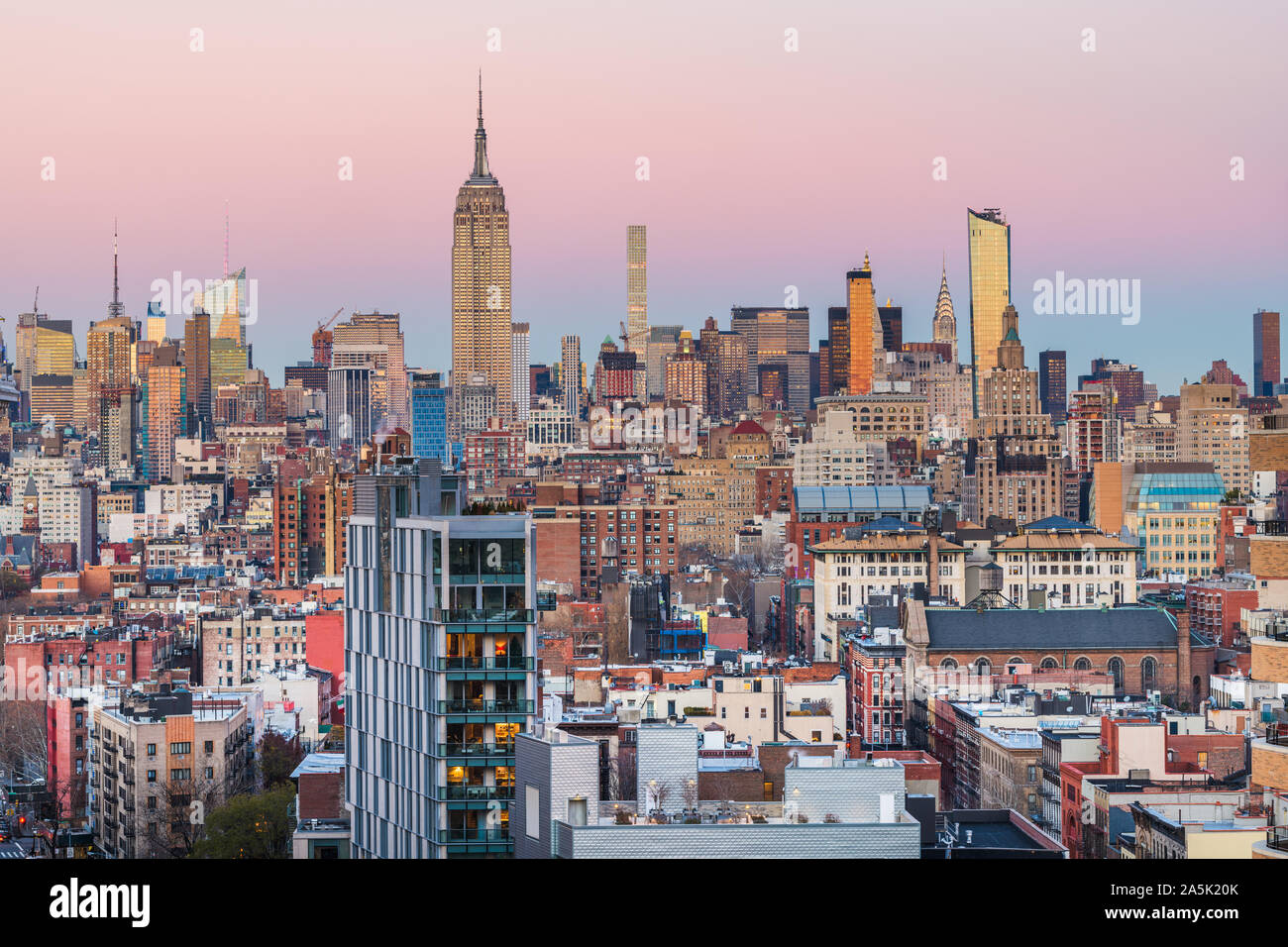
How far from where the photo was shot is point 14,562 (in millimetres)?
56312

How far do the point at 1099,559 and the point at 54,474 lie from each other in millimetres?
47576

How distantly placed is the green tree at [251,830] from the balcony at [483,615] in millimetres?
3768

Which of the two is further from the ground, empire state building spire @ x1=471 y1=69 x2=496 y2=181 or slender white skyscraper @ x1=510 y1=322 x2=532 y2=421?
empire state building spire @ x1=471 y1=69 x2=496 y2=181

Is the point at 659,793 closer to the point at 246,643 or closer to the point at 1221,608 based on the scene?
the point at 246,643

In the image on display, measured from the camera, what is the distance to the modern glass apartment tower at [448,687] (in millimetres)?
12180

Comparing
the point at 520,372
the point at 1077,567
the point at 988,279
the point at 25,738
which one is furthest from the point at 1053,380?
the point at 25,738

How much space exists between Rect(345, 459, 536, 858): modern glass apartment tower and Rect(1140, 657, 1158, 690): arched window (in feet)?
54.2

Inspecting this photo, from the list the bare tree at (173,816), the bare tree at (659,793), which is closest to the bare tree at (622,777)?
the bare tree at (659,793)

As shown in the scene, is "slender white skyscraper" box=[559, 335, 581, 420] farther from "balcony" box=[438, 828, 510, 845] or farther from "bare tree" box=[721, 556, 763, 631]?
"balcony" box=[438, 828, 510, 845]

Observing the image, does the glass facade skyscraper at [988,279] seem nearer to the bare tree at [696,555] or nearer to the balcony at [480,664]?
the bare tree at [696,555]

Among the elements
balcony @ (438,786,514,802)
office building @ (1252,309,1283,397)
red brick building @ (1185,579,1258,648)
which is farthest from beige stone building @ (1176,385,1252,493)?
balcony @ (438,786,514,802)

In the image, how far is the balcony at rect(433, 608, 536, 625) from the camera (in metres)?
12.6
